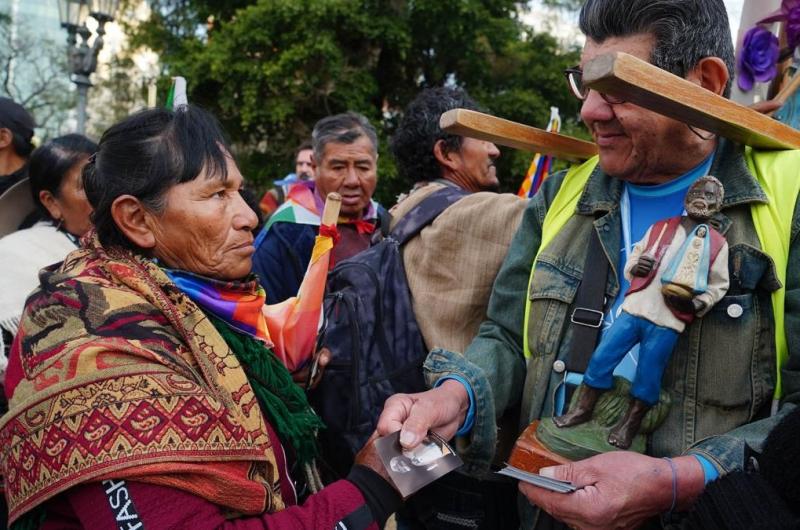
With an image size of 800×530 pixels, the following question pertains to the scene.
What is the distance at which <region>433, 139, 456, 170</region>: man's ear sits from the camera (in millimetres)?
3436

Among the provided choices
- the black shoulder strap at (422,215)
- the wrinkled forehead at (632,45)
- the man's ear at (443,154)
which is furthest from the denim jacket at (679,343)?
the man's ear at (443,154)

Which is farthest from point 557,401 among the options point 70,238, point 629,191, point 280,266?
point 70,238

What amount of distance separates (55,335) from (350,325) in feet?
3.43

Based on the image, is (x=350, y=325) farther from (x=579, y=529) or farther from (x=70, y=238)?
(x=70, y=238)

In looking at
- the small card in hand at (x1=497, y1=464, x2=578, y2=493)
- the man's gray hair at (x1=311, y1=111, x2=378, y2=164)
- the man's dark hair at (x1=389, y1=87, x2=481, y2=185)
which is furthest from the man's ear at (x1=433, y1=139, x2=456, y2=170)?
the small card in hand at (x1=497, y1=464, x2=578, y2=493)

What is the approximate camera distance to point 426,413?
1773mm

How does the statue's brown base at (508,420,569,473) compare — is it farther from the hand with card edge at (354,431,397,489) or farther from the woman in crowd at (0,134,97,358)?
the woman in crowd at (0,134,97,358)

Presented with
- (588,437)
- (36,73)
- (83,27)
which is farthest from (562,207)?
(36,73)

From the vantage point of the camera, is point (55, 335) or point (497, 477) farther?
point (497, 477)

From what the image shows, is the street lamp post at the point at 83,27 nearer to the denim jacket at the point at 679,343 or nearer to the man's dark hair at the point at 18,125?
the man's dark hair at the point at 18,125

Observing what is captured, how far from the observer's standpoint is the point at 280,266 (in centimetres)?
371

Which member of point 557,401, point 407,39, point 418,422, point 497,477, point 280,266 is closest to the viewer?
point 418,422

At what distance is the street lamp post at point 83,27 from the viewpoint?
24.5ft

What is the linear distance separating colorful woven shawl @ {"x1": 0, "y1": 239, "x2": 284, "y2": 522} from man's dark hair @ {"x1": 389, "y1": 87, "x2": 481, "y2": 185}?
1900 millimetres
